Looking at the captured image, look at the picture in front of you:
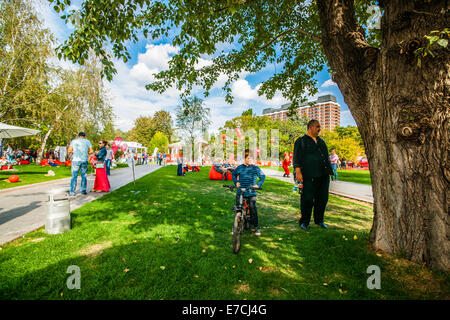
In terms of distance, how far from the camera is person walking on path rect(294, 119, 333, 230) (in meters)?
4.15

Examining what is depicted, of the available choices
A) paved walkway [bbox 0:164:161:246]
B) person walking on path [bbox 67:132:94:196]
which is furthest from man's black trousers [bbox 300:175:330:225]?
person walking on path [bbox 67:132:94:196]

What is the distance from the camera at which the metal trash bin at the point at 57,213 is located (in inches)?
151

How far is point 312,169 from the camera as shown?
413 centimetres

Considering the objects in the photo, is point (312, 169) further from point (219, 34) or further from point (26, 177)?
point (26, 177)

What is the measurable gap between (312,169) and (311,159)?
0.66ft

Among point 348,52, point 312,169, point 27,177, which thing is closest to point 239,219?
point 312,169

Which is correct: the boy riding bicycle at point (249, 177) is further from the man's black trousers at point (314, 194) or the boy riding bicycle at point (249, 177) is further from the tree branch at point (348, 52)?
the tree branch at point (348, 52)

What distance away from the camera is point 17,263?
2.74 meters

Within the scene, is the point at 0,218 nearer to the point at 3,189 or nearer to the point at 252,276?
the point at 3,189

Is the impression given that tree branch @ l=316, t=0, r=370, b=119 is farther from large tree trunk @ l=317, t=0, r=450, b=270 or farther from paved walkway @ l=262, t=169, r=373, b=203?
paved walkway @ l=262, t=169, r=373, b=203

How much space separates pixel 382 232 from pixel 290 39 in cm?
733

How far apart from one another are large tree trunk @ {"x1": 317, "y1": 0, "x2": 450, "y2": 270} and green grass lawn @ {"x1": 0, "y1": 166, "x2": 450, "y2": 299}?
444 millimetres

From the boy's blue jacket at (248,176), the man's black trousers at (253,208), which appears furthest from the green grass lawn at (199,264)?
the boy's blue jacket at (248,176)

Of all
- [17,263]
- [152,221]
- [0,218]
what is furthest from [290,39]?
[0,218]
